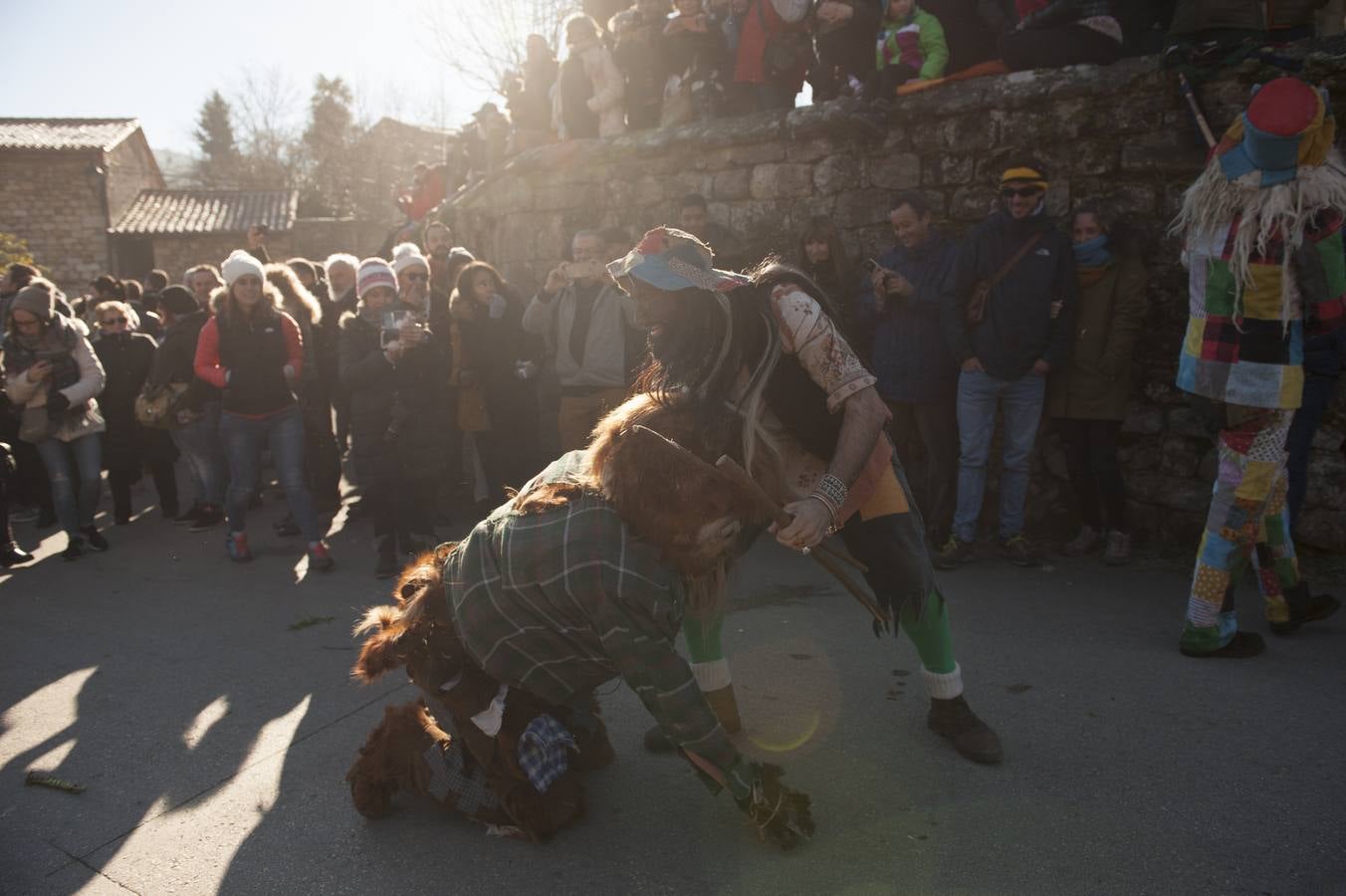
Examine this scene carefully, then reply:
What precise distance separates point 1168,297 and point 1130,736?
3.03 metres

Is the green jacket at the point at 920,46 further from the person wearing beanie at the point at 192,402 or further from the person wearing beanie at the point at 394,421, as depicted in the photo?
the person wearing beanie at the point at 192,402

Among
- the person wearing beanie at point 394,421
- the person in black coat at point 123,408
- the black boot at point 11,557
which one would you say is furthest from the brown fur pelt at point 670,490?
the person in black coat at point 123,408

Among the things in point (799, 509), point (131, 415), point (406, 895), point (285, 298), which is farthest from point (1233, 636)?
point (131, 415)

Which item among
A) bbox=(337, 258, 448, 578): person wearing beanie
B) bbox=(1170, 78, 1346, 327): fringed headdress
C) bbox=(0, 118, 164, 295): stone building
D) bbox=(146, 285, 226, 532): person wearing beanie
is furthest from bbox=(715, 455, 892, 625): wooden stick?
bbox=(0, 118, 164, 295): stone building

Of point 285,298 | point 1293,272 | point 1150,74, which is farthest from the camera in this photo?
point 285,298

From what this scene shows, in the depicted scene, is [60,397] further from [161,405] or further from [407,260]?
[407,260]

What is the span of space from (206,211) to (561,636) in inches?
1121

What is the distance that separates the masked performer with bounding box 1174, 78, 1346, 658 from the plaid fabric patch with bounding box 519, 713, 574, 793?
2.66m

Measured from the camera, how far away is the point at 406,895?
2.52 meters

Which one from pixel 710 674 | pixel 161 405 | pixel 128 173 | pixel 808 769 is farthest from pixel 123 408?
pixel 128 173

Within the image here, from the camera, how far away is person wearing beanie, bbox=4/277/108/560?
255 inches

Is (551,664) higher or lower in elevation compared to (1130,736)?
higher

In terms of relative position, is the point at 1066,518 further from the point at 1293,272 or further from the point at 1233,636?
the point at 1293,272

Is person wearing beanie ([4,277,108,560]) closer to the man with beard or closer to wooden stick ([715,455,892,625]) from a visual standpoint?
the man with beard
